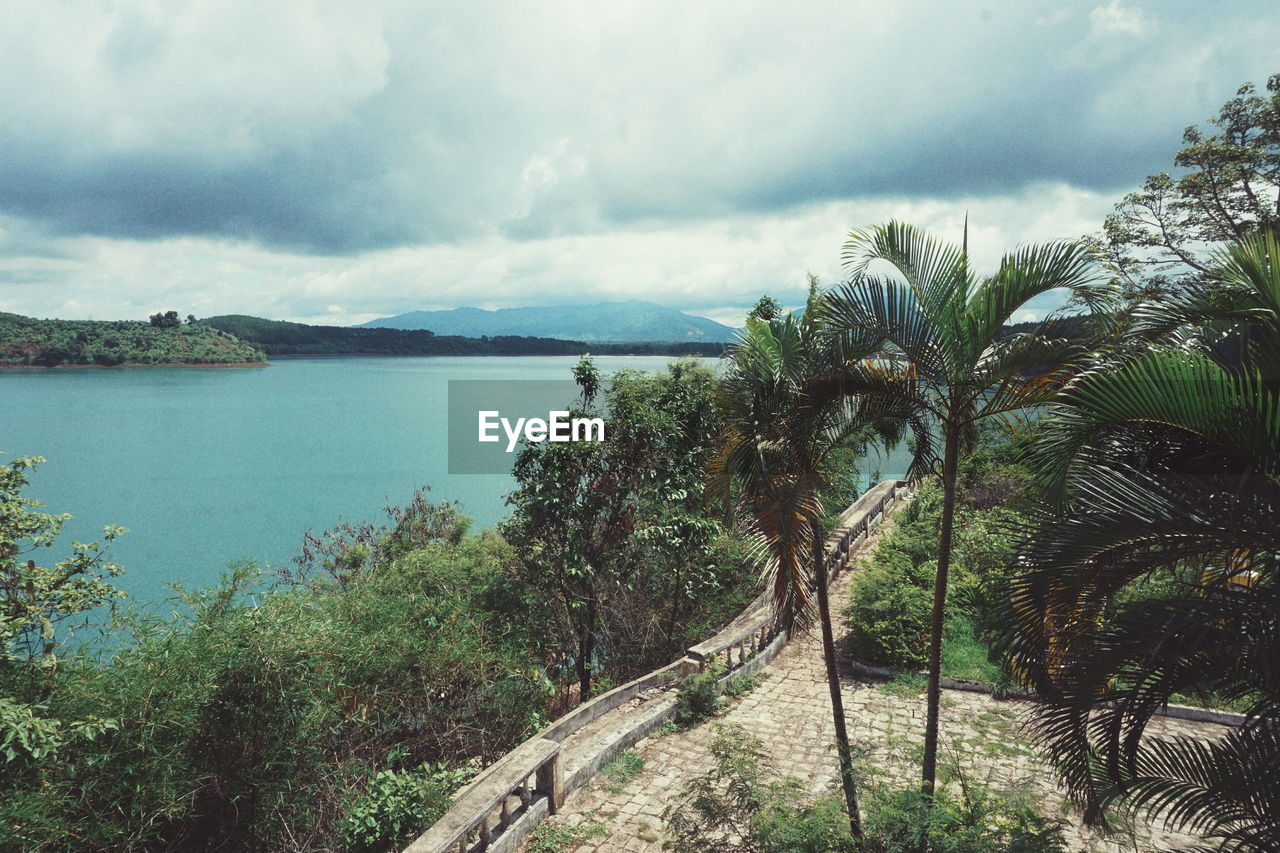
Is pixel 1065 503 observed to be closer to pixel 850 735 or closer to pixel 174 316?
pixel 850 735

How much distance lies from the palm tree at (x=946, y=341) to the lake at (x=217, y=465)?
1071 mm

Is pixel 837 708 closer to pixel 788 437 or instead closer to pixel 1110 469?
pixel 788 437

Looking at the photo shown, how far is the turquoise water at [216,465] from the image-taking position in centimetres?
3322

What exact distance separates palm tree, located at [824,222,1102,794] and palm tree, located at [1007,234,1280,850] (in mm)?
533

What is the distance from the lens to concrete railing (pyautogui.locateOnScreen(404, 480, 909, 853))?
16.9 ft

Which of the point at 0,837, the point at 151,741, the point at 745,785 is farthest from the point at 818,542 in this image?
the point at 0,837

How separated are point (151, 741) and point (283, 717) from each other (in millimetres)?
1080

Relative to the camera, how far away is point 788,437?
5.52m

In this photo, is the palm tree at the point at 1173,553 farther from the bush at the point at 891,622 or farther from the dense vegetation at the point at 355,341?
the dense vegetation at the point at 355,341

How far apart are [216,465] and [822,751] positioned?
2242 inches

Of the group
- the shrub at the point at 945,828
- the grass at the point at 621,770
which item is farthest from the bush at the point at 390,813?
the shrub at the point at 945,828

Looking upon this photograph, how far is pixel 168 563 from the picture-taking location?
3089 cm

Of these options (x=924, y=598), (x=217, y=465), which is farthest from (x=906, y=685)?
(x=217, y=465)

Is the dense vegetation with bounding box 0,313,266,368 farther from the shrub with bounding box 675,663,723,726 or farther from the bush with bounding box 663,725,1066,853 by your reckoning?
the bush with bounding box 663,725,1066,853
